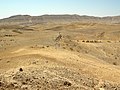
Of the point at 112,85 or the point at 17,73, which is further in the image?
the point at 112,85

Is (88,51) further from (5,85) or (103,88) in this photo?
(5,85)

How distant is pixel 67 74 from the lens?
15.0 m

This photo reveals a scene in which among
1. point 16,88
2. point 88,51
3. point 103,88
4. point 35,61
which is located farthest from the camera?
point 88,51

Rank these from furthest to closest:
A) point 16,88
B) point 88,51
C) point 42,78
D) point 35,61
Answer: point 88,51, point 35,61, point 42,78, point 16,88

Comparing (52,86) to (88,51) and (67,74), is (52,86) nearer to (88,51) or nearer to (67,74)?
(67,74)

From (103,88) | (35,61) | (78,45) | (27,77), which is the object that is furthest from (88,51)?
(27,77)

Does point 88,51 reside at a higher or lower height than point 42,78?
lower

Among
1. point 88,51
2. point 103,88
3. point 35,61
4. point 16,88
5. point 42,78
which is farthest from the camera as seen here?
point 88,51

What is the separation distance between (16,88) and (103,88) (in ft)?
15.0

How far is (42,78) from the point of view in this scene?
13.2 metres

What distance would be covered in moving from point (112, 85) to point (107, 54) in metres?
18.4

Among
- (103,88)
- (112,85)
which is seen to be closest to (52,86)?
(103,88)

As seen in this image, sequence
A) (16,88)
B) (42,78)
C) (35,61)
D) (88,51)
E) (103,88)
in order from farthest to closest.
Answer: (88,51)
(35,61)
(103,88)
(42,78)
(16,88)

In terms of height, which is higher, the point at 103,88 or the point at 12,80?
the point at 12,80
